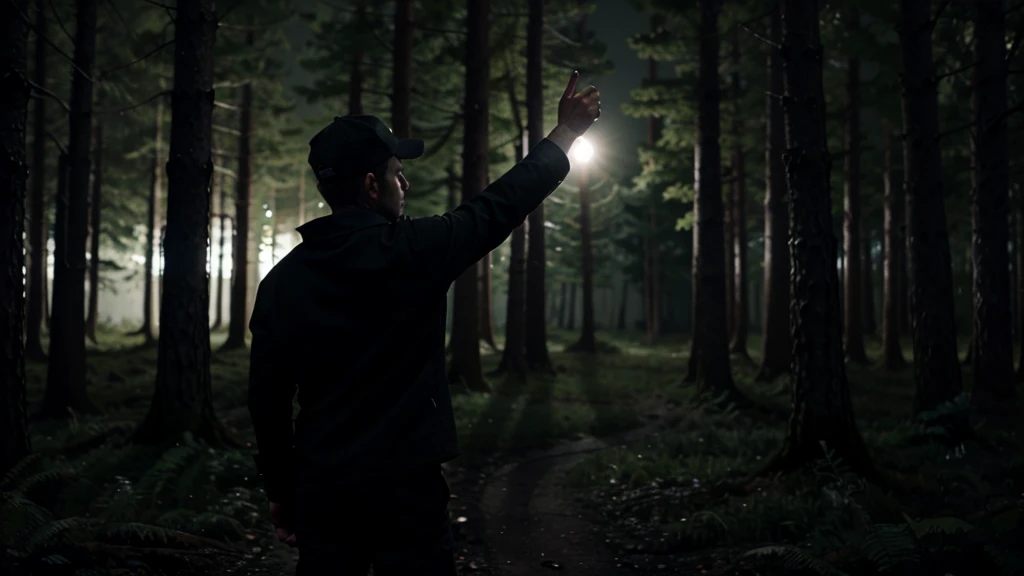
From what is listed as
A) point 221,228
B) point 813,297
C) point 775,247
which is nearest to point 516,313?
point 775,247

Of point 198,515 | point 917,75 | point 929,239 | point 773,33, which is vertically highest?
point 773,33

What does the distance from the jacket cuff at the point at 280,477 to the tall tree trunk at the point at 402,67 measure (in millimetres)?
16845

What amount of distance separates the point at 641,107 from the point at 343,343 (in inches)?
778

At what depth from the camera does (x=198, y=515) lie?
22.4 ft

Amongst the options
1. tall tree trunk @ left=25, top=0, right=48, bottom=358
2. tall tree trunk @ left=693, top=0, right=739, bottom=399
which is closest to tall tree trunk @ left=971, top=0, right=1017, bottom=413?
tall tree trunk @ left=693, top=0, right=739, bottom=399

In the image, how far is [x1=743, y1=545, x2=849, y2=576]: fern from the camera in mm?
5001

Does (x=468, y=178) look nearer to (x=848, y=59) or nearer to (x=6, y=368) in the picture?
(x=6, y=368)

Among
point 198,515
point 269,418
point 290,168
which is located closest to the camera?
point 269,418

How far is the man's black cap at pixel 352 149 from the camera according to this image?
2.64 m

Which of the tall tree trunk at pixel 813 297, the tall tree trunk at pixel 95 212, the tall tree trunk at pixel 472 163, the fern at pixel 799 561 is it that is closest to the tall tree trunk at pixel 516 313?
the tall tree trunk at pixel 472 163

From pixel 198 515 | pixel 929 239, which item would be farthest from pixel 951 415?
pixel 198 515

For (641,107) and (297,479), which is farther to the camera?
(641,107)

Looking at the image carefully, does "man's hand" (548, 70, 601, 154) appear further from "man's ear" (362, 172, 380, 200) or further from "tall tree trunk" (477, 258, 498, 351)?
"tall tree trunk" (477, 258, 498, 351)

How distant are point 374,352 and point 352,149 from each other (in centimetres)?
71
